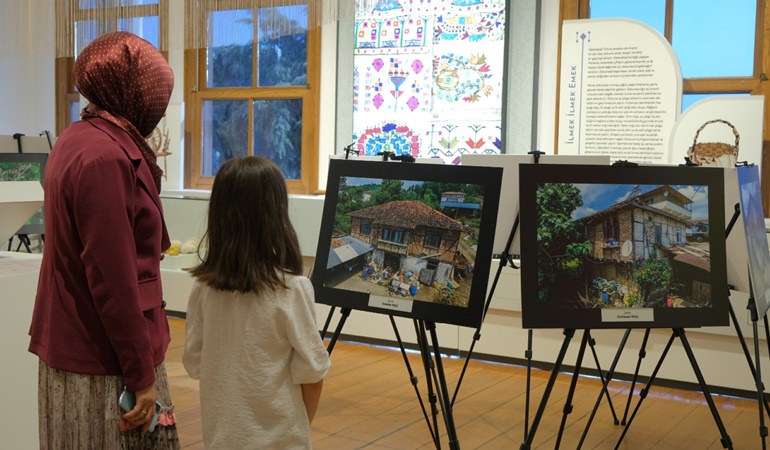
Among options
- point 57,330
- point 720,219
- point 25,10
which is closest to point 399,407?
point 720,219

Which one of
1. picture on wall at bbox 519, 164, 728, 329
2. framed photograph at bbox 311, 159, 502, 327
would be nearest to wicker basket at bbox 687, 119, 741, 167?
picture on wall at bbox 519, 164, 728, 329

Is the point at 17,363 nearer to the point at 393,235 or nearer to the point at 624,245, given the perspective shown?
the point at 393,235

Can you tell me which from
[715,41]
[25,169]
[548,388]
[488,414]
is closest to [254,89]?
[25,169]

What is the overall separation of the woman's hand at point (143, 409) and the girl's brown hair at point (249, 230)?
0.34 meters

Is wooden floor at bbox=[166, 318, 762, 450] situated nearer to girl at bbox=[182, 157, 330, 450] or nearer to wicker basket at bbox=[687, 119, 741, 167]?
wicker basket at bbox=[687, 119, 741, 167]

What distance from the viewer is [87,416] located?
1.71 m

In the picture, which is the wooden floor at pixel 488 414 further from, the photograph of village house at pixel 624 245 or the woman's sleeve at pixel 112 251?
the woman's sleeve at pixel 112 251

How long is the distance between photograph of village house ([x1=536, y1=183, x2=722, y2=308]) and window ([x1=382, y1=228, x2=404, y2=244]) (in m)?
0.51

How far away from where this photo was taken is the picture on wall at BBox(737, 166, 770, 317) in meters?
3.20

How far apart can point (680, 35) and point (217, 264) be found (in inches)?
150

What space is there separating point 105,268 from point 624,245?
1822 mm

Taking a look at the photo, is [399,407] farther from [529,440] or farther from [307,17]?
[307,17]

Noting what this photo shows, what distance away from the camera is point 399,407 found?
4.05m

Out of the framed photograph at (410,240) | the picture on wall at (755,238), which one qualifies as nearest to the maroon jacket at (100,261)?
the framed photograph at (410,240)
